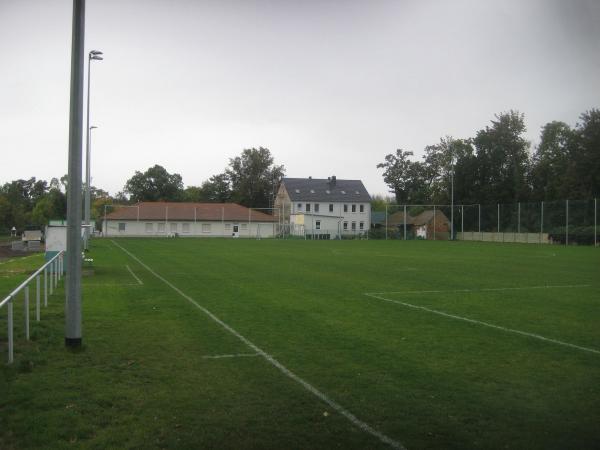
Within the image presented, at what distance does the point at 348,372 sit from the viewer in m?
7.37

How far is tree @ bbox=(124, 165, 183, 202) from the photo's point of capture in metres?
105

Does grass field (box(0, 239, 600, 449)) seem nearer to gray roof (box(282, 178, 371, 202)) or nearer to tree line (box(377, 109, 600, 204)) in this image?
tree line (box(377, 109, 600, 204))

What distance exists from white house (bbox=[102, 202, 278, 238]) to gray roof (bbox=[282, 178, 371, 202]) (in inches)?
450

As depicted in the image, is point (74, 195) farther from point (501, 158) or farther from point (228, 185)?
point (228, 185)

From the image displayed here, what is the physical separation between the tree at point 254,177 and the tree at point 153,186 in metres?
10.8

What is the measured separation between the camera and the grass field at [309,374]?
5.28 m

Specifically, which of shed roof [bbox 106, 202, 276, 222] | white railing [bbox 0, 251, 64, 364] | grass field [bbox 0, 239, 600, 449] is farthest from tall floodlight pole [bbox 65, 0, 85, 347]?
shed roof [bbox 106, 202, 276, 222]

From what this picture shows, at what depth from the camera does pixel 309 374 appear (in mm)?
7254

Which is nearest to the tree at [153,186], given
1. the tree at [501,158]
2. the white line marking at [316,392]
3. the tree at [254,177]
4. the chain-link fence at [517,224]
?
the tree at [254,177]

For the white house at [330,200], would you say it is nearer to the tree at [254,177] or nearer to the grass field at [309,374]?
the tree at [254,177]

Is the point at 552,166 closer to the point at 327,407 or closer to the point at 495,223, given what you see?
the point at 495,223

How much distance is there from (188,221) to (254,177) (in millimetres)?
30781

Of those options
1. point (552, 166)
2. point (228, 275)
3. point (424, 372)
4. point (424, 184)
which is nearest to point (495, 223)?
point (552, 166)

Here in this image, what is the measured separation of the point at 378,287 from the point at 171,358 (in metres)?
9.79
